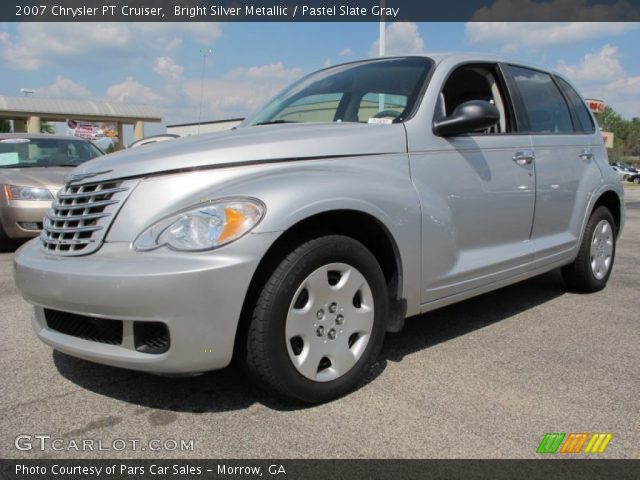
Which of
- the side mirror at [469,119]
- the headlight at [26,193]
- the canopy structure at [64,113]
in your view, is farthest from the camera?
the canopy structure at [64,113]

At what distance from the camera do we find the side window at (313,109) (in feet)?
11.6

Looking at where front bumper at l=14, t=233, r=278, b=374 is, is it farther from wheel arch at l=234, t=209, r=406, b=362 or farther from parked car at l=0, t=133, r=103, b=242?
parked car at l=0, t=133, r=103, b=242

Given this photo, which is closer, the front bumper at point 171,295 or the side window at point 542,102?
the front bumper at point 171,295

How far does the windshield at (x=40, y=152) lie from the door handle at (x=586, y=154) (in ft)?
20.0

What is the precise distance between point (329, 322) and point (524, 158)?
77.0 inches

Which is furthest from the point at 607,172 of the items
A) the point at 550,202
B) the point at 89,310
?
the point at 89,310

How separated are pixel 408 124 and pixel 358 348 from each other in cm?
122

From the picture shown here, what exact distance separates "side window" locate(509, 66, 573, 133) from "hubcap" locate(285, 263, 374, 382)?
2071mm

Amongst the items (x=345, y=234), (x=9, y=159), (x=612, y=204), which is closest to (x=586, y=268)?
(x=612, y=204)

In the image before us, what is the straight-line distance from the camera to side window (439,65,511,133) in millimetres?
3697

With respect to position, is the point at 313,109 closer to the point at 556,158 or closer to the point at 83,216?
the point at 83,216

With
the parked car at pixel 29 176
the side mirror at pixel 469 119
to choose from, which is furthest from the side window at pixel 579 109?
the parked car at pixel 29 176

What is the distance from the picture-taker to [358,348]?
2.73 meters

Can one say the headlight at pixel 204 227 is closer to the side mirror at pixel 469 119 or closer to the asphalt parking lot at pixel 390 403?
the asphalt parking lot at pixel 390 403
